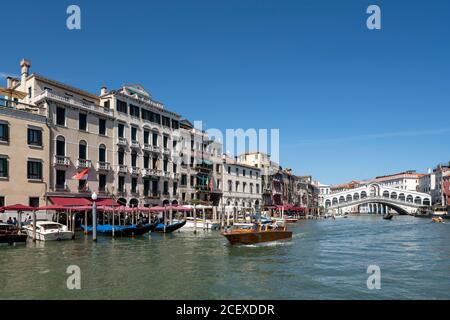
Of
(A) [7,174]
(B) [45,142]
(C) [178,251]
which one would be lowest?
(C) [178,251]

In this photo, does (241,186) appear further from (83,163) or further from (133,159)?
(83,163)

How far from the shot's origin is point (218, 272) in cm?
1548

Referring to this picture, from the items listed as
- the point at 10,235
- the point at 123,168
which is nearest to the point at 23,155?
the point at 10,235

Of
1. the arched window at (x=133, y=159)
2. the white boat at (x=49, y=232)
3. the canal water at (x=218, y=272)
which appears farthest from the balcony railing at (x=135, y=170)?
the canal water at (x=218, y=272)

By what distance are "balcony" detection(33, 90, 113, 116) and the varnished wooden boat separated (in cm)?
1852

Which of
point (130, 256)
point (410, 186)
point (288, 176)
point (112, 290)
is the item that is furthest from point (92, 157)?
point (410, 186)

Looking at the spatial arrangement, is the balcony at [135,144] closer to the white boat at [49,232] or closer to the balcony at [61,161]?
the balcony at [61,161]

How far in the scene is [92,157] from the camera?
35.5 metres

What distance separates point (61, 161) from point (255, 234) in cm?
1787

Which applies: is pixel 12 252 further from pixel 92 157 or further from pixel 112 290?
pixel 92 157

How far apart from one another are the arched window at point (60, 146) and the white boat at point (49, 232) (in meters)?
8.04

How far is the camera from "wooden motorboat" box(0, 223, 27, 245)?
2265 cm

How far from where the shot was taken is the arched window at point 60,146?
32312mm

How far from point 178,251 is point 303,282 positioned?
9.51 meters
